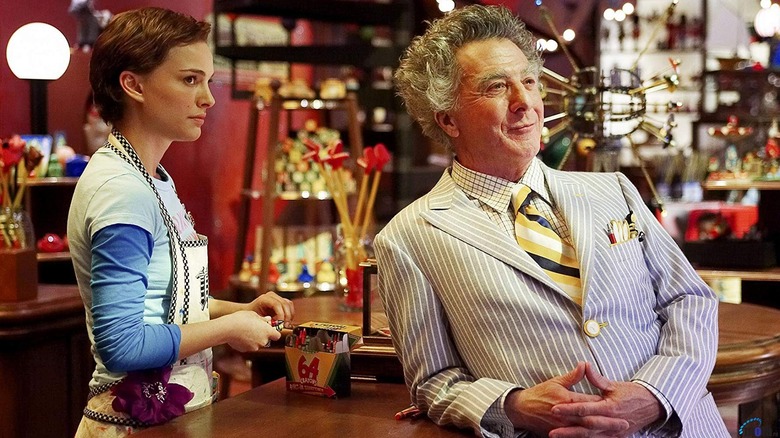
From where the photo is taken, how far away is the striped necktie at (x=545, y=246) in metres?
1.83

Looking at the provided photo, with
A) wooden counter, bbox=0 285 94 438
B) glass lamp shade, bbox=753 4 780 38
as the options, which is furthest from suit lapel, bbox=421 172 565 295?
glass lamp shade, bbox=753 4 780 38

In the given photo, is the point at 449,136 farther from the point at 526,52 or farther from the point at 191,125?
the point at 191,125

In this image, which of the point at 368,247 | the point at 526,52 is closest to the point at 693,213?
the point at 368,247

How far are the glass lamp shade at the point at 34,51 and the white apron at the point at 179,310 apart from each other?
3.33 m

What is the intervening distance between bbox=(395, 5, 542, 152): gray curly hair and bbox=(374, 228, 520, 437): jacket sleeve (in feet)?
0.97

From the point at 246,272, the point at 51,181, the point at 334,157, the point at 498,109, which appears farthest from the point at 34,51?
the point at 498,109

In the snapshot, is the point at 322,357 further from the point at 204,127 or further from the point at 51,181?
the point at 204,127

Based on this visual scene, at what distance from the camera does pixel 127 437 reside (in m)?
1.79

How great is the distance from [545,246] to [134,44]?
88 cm

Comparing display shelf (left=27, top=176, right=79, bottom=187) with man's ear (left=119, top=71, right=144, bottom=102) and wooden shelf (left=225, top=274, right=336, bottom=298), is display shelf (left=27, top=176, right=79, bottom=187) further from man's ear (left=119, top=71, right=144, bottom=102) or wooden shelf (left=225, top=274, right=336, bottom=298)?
man's ear (left=119, top=71, right=144, bottom=102)

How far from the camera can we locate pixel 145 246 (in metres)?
1.77

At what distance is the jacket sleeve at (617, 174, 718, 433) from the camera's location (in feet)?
5.79

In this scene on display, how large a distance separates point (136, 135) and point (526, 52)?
31.4 inches

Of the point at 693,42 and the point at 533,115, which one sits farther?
the point at 693,42
